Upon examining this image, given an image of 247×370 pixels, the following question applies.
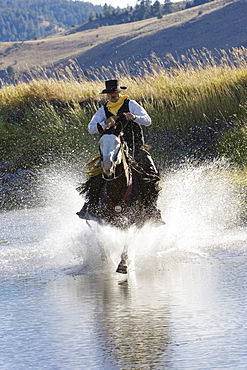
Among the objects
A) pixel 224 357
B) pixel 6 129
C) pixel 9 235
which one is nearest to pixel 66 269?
pixel 9 235

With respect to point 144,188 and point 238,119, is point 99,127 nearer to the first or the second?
point 144,188

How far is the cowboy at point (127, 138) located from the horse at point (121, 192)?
0.28ft

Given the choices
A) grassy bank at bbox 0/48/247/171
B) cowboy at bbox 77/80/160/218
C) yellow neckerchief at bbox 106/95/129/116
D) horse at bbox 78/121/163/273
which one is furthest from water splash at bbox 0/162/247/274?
grassy bank at bbox 0/48/247/171

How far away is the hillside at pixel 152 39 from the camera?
12144 cm

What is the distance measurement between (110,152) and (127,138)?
1281mm

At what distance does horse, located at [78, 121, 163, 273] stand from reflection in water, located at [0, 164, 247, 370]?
0.22m

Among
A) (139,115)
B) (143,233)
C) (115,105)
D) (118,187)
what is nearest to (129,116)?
(139,115)

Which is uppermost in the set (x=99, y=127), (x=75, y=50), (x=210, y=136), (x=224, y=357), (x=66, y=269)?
(x=75, y=50)

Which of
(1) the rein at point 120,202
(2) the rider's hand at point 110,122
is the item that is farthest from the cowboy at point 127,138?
(2) the rider's hand at point 110,122

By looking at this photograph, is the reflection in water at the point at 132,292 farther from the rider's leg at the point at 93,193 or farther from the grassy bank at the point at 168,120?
the grassy bank at the point at 168,120

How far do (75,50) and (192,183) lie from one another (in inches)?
5442

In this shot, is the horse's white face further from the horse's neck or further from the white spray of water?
the white spray of water

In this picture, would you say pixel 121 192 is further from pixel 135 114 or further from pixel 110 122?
pixel 135 114

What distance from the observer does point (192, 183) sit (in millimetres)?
15219
